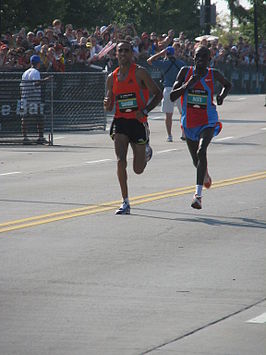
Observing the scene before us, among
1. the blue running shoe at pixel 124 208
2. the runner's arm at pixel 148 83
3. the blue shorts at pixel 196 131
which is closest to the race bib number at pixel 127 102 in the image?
the runner's arm at pixel 148 83

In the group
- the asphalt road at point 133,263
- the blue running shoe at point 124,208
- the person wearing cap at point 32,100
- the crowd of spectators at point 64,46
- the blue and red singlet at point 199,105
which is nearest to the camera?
the asphalt road at point 133,263

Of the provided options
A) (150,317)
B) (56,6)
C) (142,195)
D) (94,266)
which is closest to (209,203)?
(142,195)

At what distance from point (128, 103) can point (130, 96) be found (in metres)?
0.08

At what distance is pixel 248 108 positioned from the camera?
120 feet

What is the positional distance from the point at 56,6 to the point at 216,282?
3688 centimetres

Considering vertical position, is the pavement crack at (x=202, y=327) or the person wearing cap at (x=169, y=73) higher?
the person wearing cap at (x=169, y=73)

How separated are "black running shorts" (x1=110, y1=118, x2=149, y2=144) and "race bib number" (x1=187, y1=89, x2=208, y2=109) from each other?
2.30 ft

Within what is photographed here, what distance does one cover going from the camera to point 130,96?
42.0 ft

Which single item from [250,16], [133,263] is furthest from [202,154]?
[250,16]

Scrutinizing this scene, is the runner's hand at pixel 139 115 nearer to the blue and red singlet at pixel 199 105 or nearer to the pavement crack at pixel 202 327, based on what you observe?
the blue and red singlet at pixel 199 105

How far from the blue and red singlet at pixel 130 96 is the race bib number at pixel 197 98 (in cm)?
67

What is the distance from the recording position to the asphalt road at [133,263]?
6965 mm

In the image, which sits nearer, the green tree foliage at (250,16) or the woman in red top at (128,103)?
the woman in red top at (128,103)

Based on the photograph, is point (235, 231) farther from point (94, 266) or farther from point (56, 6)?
point (56, 6)
